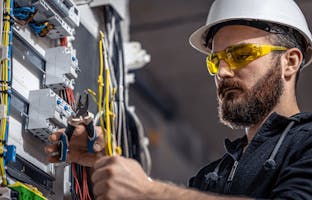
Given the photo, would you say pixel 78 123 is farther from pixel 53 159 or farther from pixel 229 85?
pixel 229 85

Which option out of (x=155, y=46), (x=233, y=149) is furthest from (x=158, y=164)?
(x=233, y=149)

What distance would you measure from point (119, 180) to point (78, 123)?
1.42 feet

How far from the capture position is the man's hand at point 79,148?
91.8 inches

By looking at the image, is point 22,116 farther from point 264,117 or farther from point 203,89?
point 203,89

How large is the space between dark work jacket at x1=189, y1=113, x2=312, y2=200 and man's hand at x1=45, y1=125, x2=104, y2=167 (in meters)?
0.45

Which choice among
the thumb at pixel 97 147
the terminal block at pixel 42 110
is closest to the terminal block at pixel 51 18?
the terminal block at pixel 42 110

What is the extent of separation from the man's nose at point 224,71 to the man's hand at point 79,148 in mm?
501

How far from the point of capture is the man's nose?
2.58 metres

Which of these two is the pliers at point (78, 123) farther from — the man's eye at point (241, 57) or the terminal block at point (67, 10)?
the man's eye at point (241, 57)

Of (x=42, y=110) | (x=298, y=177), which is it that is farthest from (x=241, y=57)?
(x=42, y=110)

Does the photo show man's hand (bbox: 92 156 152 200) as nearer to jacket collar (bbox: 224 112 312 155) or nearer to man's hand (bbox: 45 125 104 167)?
man's hand (bbox: 45 125 104 167)

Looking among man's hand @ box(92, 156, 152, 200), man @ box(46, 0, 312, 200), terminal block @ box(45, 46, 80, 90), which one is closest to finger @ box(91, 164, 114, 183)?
man's hand @ box(92, 156, 152, 200)

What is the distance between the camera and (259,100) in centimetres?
257

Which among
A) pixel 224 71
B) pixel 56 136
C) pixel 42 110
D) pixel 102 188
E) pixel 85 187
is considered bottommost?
pixel 102 188
